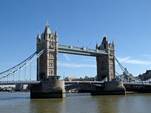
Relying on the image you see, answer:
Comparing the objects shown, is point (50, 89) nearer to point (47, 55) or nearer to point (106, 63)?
point (47, 55)

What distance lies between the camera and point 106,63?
330 ft

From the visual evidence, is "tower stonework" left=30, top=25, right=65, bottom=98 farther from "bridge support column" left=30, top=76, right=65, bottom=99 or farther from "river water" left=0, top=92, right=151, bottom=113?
"river water" left=0, top=92, right=151, bottom=113

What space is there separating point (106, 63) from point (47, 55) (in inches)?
1013

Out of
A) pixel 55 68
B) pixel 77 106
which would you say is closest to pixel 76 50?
pixel 55 68

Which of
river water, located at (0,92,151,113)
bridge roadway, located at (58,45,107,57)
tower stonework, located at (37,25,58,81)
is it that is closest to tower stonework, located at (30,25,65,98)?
tower stonework, located at (37,25,58,81)

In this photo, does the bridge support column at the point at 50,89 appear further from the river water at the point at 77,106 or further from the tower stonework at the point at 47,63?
the river water at the point at 77,106

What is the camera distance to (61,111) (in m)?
38.5

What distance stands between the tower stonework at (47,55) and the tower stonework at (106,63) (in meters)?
23.5

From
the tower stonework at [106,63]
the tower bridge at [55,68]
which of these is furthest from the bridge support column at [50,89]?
the tower stonework at [106,63]

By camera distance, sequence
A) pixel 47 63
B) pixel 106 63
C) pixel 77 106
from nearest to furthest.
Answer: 1. pixel 77 106
2. pixel 47 63
3. pixel 106 63

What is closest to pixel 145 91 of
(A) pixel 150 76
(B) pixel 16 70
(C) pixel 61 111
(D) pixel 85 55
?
(D) pixel 85 55

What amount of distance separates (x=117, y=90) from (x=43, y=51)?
21154 mm

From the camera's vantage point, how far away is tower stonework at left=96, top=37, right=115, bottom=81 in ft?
331

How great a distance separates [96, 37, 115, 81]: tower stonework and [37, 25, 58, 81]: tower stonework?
77.0 feet
